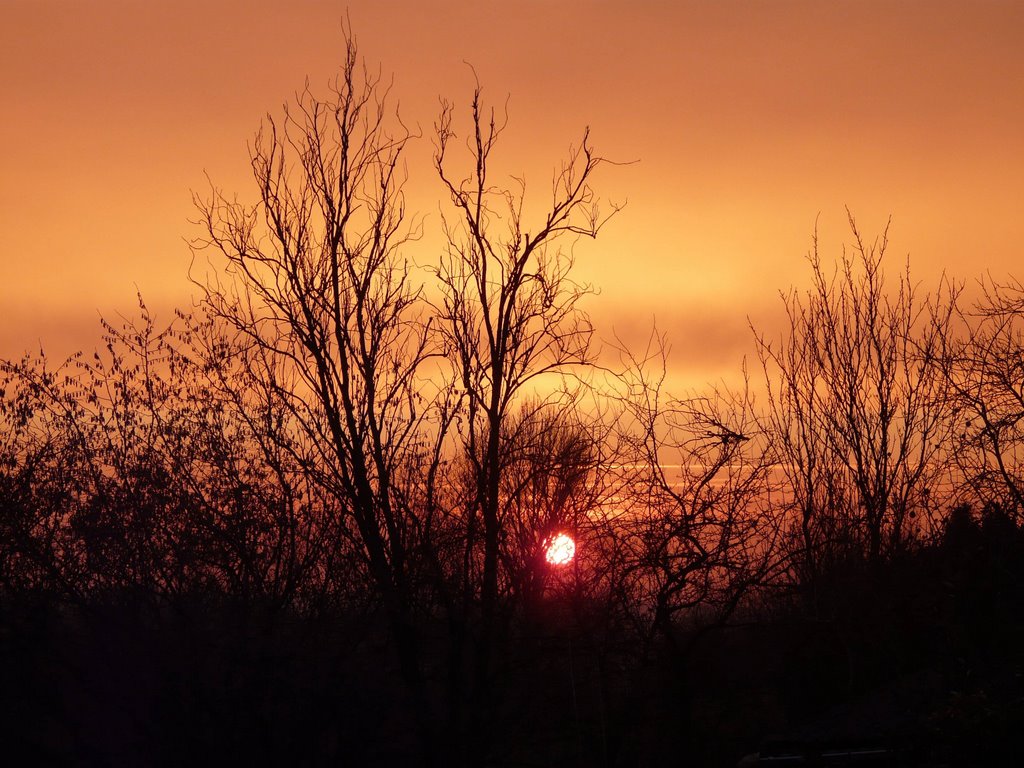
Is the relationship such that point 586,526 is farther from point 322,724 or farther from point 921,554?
point 921,554

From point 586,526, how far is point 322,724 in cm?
490

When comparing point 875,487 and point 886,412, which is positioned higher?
point 886,412

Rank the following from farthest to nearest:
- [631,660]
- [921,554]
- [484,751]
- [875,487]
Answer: [875,487]
[921,554]
[631,660]
[484,751]

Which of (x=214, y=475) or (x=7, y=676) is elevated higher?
(x=214, y=475)

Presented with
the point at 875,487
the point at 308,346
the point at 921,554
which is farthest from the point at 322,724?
the point at 875,487

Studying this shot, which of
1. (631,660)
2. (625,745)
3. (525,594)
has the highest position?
(525,594)

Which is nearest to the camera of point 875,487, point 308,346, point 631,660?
point 308,346

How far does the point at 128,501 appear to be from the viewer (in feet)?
35.4

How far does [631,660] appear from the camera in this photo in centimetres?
1247

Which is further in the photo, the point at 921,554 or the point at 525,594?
the point at 921,554

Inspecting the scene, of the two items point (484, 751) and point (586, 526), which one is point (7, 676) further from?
point (586, 526)

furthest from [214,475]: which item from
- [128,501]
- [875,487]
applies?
[875,487]

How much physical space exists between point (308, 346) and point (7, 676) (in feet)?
13.9

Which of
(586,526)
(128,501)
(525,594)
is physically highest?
(128,501)
